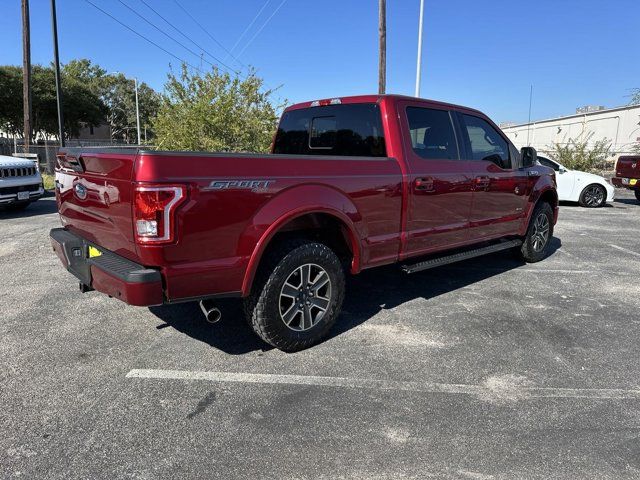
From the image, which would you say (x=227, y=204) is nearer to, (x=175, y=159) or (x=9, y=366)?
(x=175, y=159)

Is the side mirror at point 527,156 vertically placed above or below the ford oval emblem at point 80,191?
above

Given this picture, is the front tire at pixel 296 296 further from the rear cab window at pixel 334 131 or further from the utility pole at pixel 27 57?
the utility pole at pixel 27 57

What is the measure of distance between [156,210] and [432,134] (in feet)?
9.87

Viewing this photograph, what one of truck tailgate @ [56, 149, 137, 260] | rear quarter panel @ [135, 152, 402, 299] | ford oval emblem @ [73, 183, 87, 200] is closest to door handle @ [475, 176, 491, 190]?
rear quarter panel @ [135, 152, 402, 299]

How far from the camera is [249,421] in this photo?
9.33 feet

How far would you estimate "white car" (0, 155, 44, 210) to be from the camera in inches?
372

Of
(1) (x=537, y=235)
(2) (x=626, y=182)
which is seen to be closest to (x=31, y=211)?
(1) (x=537, y=235)

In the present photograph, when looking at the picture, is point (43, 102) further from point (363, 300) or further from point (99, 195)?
point (99, 195)

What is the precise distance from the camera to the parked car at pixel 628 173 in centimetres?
A: 1353

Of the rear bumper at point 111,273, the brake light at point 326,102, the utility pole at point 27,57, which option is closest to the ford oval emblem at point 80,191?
the rear bumper at point 111,273

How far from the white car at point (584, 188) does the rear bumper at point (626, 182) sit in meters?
0.43

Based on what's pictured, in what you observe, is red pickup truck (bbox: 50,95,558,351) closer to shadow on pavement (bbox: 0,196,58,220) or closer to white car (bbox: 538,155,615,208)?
Result: shadow on pavement (bbox: 0,196,58,220)

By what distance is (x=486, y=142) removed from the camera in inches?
216

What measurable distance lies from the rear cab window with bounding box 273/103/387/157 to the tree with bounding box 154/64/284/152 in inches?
293
